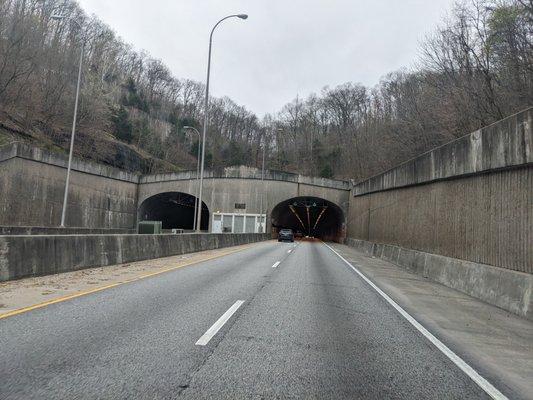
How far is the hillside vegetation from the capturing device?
863 inches

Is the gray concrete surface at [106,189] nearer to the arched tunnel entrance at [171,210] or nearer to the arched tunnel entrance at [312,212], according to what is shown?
the arched tunnel entrance at [171,210]

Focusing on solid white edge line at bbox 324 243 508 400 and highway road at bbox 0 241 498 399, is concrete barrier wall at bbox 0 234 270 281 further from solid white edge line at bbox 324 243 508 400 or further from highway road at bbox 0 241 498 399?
solid white edge line at bbox 324 243 508 400

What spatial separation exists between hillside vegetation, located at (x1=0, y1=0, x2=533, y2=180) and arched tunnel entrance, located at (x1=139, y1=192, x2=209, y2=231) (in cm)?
847

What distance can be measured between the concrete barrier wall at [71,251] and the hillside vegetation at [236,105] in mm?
16253

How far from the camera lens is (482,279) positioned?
11.6m

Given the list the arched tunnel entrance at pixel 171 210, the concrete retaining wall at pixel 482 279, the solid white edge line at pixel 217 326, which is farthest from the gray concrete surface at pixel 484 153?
the arched tunnel entrance at pixel 171 210

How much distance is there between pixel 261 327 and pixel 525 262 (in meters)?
6.37

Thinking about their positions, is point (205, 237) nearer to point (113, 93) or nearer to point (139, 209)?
point (139, 209)

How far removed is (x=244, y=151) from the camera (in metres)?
115

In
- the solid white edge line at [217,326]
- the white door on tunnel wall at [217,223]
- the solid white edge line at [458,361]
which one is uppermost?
the white door on tunnel wall at [217,223]

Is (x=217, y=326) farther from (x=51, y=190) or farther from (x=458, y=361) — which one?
(x=51, y=190)

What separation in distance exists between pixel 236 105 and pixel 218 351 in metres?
120

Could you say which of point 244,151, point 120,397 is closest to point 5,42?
point 120,397

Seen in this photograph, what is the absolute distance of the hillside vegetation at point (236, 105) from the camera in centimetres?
2192
